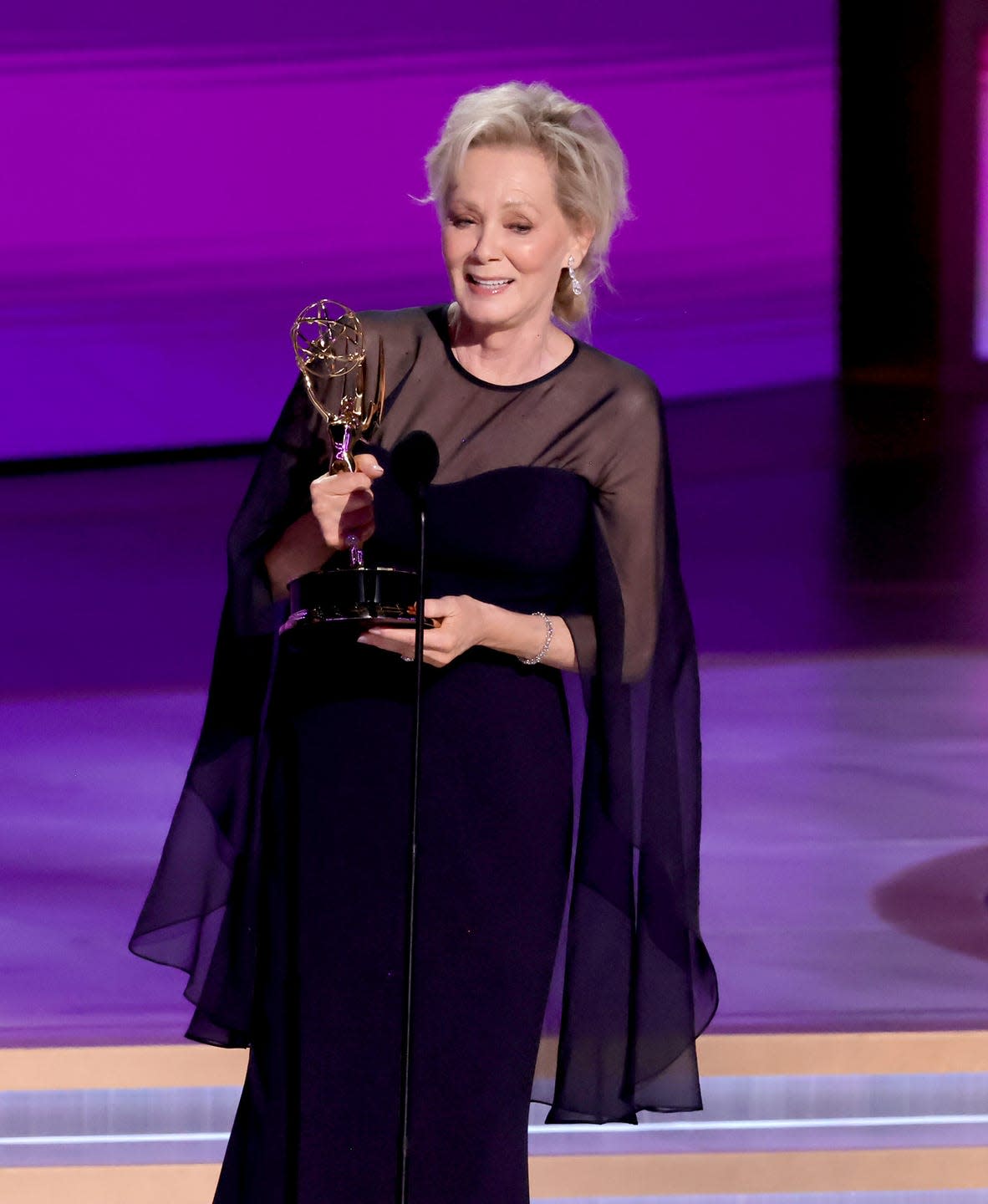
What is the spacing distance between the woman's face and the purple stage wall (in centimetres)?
812

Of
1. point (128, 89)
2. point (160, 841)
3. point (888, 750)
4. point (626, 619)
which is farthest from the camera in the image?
point (128, 89)

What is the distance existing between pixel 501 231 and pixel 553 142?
113 millimetres

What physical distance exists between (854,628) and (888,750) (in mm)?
1573

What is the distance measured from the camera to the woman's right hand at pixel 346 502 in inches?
77.8

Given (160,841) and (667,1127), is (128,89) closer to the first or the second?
(160,841)

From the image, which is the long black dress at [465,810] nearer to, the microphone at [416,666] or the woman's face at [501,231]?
the woman's face at [501,231]

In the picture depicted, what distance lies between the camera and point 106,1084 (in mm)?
3031

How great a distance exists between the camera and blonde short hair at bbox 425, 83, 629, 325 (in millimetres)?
Answer: 2129

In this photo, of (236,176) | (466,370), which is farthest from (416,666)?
(236,176)

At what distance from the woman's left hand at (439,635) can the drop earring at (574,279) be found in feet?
1.40

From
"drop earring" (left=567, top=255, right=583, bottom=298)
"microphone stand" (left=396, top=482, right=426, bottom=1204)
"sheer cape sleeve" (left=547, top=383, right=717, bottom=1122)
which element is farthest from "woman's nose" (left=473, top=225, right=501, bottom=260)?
"microphone stand" (left=396, top=482, right=426, bottom=1204)

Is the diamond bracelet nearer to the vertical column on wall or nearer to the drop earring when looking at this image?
the drop earring

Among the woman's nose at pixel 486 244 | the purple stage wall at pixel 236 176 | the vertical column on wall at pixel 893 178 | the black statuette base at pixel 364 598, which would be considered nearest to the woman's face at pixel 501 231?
the woman's nose at pixel 486 244

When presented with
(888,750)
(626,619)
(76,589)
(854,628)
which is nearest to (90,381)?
(76,589)
